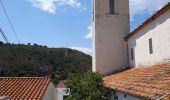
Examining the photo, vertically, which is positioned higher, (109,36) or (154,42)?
(109,36)

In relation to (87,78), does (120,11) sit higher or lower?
higher

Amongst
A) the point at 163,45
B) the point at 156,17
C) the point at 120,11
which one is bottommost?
the point at 163,45

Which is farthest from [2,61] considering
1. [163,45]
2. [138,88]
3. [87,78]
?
[138,88]

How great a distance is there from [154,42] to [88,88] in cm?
428

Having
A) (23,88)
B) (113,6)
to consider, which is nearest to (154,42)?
(23,88)

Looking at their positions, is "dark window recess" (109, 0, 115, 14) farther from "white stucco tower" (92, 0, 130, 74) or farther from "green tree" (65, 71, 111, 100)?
"green tree" (65, 71, 111, 100)

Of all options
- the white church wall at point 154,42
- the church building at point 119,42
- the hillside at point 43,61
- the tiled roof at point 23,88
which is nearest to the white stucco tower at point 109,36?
the church building at point 119,42

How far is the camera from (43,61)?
5978cm

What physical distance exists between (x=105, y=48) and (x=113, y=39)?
0.91 meters

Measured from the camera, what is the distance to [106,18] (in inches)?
1009

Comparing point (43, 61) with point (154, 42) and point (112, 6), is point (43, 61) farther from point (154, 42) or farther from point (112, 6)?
point (154, 42)

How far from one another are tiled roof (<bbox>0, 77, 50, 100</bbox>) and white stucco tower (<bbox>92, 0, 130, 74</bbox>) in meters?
5.01

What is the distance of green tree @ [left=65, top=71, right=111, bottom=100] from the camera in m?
17.3

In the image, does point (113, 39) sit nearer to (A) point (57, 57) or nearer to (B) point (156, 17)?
(B) point (156, 17)
